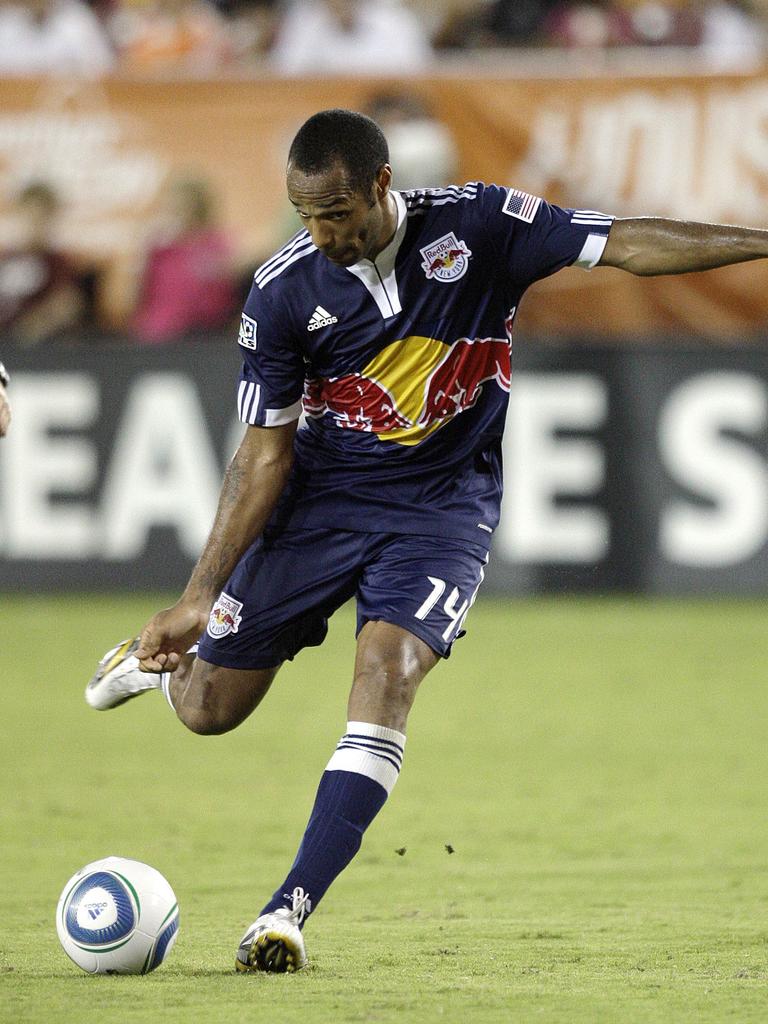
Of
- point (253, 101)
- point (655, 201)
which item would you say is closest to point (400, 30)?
point (253, 101)

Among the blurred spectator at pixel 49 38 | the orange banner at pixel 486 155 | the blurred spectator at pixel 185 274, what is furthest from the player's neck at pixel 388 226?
the blurred spectator at pixel 49 38

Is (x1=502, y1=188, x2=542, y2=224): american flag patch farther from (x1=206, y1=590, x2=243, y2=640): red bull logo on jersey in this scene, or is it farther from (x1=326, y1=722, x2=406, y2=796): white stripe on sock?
(x1=326, y1=722, x2=406, y2=796): white stripe on sock

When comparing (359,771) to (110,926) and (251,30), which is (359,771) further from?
(251,30)

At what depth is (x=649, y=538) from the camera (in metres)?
12.9

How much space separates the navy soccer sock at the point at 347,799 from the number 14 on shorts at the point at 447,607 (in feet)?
1.19

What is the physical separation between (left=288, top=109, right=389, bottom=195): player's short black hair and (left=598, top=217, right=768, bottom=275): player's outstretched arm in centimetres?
75

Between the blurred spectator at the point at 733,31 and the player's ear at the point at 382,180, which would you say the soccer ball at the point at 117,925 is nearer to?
the player's ear at the point at 382,180

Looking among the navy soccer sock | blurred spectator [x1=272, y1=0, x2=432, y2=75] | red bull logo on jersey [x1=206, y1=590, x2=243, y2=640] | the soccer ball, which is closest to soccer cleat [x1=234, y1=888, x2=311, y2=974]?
the navy soccer sock

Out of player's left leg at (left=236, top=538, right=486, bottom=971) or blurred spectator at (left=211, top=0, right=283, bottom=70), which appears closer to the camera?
player's left leg at (left=236, top=538, right=486, bottom=971)

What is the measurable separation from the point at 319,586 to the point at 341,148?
1358 mm

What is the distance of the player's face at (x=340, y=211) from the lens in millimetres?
4555

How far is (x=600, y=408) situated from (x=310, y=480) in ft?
25.2

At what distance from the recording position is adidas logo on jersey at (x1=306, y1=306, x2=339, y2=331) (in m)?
4.95

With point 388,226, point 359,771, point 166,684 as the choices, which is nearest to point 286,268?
point 388,226
